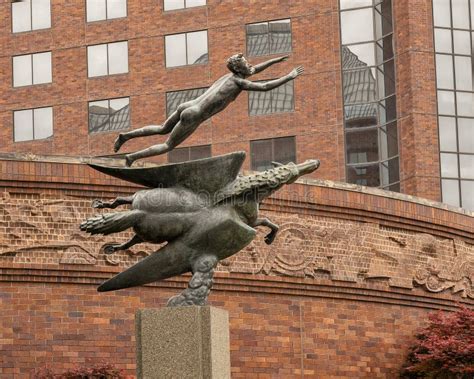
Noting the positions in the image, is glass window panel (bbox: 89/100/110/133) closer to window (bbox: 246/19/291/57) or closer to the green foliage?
window (bbox: 246/19/291/57)

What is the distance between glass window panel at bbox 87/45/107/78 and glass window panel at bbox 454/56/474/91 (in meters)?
14.3

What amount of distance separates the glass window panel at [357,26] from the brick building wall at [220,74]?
1.22 feet

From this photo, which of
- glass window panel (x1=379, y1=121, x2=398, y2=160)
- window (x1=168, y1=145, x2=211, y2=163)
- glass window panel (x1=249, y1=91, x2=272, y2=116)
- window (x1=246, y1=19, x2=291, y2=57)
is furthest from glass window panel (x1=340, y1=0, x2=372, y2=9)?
window (x1=168, y1=145, x2=211, y2=163)

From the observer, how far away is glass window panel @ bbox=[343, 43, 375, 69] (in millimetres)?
56562

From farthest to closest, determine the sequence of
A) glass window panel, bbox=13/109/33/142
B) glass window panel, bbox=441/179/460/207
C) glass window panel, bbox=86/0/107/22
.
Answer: glass window panel, bbox=13/109/33/142
glass window panel, bbox=86/0/107/22
glass window panel, bbox=441/179/460/207

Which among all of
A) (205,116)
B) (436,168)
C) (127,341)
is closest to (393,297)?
(127,341)

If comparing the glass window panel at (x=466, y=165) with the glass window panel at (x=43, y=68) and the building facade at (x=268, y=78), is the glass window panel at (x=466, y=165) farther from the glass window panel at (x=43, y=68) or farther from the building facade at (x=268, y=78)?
the glass window panel at (x=43, y=68)

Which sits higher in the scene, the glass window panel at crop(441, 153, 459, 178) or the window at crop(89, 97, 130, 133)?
the window at crop(89, 97, 130, 133)

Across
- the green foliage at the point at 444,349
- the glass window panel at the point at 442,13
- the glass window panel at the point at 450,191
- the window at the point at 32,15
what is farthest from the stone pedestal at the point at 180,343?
the window at the point at 32,15

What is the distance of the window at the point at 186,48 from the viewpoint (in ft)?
191

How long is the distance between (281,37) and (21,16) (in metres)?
11.5

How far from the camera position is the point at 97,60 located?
59750 millimetres

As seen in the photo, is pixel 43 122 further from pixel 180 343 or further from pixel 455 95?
pixel 180 343

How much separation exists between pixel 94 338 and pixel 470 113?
108 ft
